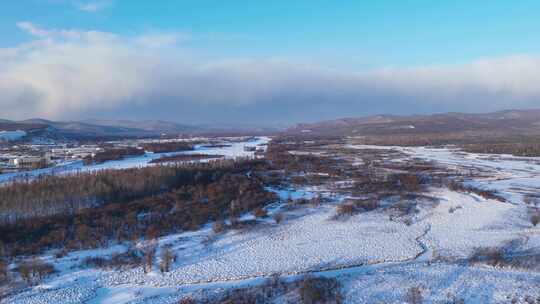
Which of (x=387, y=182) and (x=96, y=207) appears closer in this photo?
(x=96, y=207)

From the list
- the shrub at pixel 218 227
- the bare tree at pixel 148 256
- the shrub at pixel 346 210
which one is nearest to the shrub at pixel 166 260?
the bare tree at pixel 148 256

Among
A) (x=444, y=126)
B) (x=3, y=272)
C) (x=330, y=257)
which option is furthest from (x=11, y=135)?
(x=444, y=126)

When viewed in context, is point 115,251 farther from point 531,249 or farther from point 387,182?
point 387,182

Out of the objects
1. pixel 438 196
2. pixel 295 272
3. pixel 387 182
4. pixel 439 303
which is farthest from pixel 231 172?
pixel 439 303

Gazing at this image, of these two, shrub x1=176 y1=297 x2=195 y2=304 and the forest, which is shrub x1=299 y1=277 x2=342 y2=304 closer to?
shrub x1=176 y1=297 x2=195 y2=304

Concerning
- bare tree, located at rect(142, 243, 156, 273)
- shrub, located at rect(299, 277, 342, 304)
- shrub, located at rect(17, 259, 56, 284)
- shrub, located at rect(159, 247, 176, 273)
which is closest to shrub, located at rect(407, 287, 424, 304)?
shrub, located at rect(299, 277, 342, 304)

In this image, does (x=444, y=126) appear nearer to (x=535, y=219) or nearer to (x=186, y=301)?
(x=535, y=219)

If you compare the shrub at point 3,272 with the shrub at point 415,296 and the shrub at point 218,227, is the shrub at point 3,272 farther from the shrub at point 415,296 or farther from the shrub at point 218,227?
the shrub at point 415,296

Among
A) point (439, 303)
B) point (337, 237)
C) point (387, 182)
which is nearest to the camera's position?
point (439, 303)
